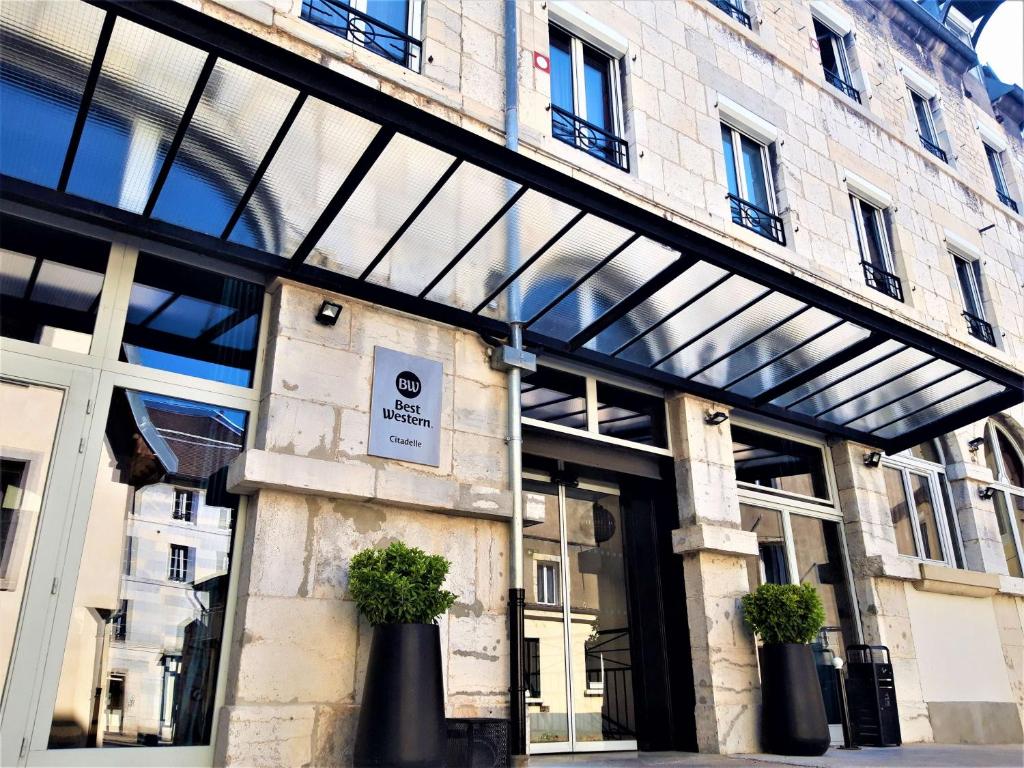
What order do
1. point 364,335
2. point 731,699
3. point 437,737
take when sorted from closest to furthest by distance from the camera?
point 437,737, point 364,335, point 731,699

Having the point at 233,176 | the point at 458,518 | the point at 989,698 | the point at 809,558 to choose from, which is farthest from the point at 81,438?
the point at 989,698

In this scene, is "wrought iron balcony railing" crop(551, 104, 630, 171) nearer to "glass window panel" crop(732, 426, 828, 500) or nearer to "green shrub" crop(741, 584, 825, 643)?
"glass window panel" crop(732, 426, 828, 500)

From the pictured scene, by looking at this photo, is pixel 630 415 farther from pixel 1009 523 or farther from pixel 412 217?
pixel 1009 523

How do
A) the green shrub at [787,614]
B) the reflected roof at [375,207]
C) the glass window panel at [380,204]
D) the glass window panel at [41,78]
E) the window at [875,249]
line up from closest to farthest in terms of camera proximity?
the glass window panel at [41,78], the reflected roof at [375,207], the glass window panel at [380,204], the green shrub at [787,614], the window at [875,249]

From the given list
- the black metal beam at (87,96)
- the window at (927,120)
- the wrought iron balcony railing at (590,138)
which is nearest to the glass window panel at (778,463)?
→ the wrought iron balcony railing at (590,138)

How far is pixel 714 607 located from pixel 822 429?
263cm

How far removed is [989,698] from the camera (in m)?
8.51

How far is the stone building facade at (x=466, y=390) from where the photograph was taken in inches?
165

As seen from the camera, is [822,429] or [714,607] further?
[822,429]

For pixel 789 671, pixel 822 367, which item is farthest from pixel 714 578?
pixel 822 367

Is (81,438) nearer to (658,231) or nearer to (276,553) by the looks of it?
(276,553)

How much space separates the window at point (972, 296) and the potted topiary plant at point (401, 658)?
361 inches

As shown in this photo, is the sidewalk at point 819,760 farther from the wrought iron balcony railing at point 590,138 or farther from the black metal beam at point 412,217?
the wrought iron balcony railing at point 590,138

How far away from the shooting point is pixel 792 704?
19.8ft
